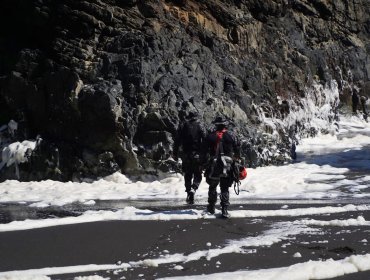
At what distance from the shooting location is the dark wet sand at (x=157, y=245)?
235 inches

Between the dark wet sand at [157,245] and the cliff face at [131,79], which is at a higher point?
the cliff face at [131,79]

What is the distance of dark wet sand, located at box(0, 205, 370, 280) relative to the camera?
19.6 feet

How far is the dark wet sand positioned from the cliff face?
8220 mm

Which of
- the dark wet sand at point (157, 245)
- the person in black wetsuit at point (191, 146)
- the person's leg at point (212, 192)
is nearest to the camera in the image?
the dark wet sand at point (157, 245)

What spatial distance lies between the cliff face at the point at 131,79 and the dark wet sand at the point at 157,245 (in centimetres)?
822

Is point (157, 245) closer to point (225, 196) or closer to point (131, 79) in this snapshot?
point (225, 196)

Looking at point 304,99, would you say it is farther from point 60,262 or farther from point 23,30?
point 60,262

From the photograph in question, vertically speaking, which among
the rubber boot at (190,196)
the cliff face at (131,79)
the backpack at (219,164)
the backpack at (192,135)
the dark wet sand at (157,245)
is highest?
the cliff face at (131,79)

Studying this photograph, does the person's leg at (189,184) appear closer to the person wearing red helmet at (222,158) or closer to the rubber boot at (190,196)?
the rubber boot at (190,196)

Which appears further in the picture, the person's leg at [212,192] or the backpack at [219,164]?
the person's leg at [212,192]

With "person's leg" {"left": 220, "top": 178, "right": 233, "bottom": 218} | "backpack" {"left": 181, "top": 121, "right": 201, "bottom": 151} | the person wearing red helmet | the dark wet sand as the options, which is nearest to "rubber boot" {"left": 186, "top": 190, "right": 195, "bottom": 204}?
"backpack" {"left": 181, "top": 121, "right": 201, "bottom": 151}

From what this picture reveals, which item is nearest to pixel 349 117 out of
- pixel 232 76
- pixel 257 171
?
pixel 232 76

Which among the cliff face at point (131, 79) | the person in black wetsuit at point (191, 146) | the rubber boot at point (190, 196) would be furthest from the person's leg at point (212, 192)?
the cliff face at point (131, 79)

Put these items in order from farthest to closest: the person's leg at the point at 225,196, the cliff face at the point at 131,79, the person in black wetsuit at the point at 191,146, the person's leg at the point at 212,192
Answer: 1. the cliff face at the point at 131,79
2. the person in black wetsuit at the point at 191,146
3. the person's leg at the point at 212,192
4. the person's leg at the point at 225,196
